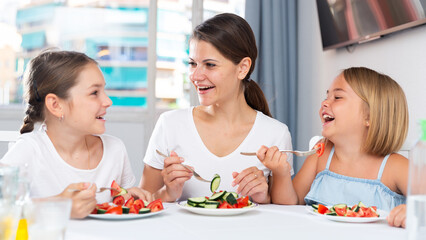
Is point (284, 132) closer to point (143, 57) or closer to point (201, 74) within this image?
point (201, 74)

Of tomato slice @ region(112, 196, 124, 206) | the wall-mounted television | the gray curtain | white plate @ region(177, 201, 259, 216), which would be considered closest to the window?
the gray curtain

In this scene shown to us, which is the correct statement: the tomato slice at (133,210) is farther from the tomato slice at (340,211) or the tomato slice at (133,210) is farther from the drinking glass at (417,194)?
the drinking glass at (417,194)

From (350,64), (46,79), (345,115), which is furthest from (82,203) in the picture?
(350,64)

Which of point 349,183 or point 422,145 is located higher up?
point 422,145

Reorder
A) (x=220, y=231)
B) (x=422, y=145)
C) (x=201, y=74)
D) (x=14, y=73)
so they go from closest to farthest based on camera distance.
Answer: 1. (x=422, y=145)
2. (x=220, y=231)
3. (x=201, y=74)
4. (x=14, y=73)

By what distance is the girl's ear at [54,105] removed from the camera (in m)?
1.75

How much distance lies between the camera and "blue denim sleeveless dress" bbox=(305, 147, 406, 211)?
1.68 metres

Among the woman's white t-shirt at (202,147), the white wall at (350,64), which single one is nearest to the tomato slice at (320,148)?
the woman's white t-shirt at (202,147)

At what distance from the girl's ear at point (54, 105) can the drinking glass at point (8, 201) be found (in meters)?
0.91

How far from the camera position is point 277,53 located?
3723 mm

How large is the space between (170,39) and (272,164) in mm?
2867

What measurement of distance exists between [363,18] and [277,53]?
43.4 inches

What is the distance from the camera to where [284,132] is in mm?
1966

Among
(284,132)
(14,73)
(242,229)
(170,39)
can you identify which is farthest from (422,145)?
(14,73)
